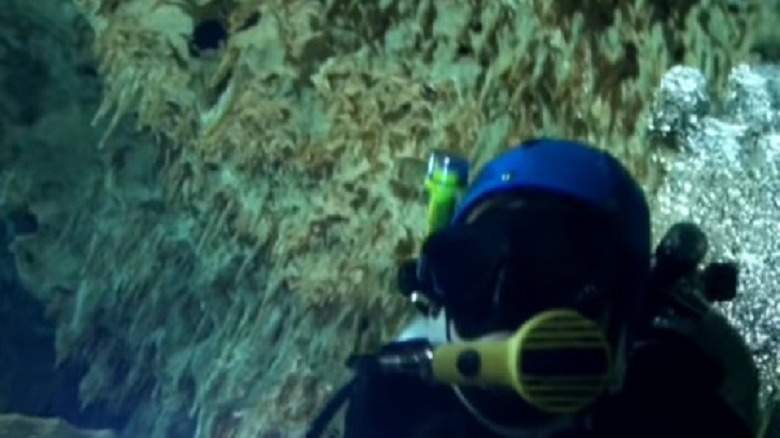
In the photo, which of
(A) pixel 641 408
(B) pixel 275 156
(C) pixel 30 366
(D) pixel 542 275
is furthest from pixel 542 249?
(C) pixel 30 366

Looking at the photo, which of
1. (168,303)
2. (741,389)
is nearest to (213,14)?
(168,303)

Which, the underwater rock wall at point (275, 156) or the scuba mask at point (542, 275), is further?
the underwater rock wall at point (275, 156)

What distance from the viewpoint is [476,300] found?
149 centimetres

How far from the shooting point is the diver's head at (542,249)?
1.47 metres

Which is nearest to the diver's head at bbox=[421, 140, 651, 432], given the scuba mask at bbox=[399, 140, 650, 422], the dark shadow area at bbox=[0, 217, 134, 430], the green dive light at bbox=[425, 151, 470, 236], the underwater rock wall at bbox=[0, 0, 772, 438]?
the scuba mask at bbox=[399, 140, 650, 422]

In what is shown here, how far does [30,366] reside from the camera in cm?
460

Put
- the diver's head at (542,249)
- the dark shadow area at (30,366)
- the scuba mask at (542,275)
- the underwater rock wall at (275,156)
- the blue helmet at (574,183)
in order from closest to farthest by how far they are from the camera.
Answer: the scuba mask at (542,275) → the diver's head at (542,249) → the blue helmet at (574,183) → the underwater rock wall at (275,156) → the dark shadow area at (30,366)

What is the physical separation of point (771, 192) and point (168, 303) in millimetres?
2150

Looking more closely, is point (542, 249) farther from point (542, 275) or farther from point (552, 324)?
point (552, 324)

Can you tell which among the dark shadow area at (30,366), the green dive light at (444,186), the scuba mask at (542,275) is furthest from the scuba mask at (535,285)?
the dark shadow area at (30,366)

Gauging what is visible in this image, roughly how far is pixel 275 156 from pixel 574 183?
6.30 ft

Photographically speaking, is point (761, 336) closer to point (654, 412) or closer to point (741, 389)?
point (741, 389)

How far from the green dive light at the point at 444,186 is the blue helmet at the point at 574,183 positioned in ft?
0.56

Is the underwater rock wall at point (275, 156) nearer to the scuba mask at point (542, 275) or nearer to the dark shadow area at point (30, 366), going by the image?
the dark shadow area at point (30, 366)
